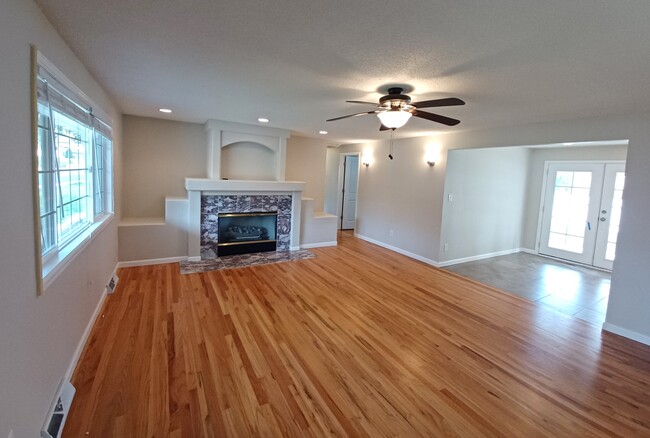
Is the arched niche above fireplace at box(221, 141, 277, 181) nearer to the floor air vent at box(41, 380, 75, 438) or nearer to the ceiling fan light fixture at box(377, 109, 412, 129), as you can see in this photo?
the ceiling fan light fixture at box(377, 109, 412, 129)

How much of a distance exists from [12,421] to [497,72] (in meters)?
3.30

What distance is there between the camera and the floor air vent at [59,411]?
1.62 m

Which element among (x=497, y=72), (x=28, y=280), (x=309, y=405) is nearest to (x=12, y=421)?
(x=28, y=280)

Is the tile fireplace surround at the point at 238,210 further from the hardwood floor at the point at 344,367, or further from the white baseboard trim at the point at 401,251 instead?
the white baseboard trim at the point at 401,251

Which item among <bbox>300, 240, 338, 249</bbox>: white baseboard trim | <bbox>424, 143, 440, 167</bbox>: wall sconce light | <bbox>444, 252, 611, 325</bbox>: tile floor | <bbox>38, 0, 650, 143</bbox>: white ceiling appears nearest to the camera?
<bbox>38, 0, 650, 143</bbox>: white ceiling

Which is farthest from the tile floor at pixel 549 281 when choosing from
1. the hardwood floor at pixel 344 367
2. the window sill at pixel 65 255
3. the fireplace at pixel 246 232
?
the window sill at pixel 65 255

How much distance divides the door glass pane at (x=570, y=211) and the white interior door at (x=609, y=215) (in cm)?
25

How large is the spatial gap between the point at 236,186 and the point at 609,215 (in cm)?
658

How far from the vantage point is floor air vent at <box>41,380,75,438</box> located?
1615mm

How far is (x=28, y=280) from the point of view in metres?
1.51

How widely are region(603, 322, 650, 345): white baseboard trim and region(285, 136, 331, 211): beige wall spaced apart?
5.00 metres

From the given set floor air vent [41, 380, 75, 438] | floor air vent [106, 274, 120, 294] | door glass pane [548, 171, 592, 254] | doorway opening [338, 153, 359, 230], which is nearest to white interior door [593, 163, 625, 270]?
door glass pane [548, 171, 592, 254]

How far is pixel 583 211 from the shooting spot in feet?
19.1

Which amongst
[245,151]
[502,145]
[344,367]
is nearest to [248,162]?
[245,151]
